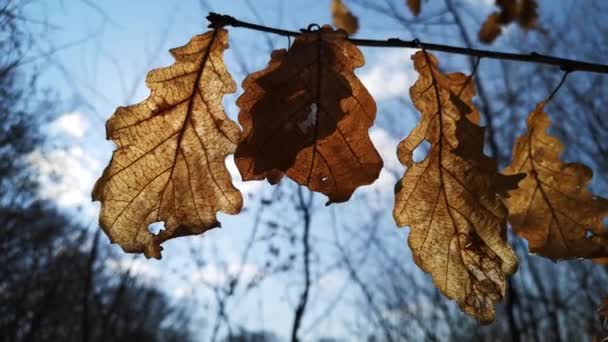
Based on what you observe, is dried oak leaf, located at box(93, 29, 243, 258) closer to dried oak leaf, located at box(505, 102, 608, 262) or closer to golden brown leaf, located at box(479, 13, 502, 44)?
dried oak leaf, located at box(505, 102, 608, 262)

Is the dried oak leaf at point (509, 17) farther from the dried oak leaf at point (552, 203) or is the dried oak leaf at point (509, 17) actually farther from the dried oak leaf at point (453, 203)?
the dried oak leaf at point (453, 203)

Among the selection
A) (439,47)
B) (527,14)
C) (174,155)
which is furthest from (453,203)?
(527,14)

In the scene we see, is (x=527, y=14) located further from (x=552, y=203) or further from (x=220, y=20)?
(x=220, y=20)

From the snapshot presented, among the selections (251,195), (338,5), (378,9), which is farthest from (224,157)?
(251,195)

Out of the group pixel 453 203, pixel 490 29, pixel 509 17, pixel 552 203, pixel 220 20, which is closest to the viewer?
pixel 220 20

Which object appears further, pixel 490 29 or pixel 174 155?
pixel 490 29

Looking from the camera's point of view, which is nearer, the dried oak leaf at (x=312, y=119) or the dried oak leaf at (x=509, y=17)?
the dried oak leaf at (x=312, y=119)

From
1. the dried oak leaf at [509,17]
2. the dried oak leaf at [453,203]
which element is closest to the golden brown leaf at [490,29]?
the dried oak leaf at [509,17]

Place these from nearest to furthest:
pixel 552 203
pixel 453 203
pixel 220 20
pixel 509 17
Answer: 1. pixel 220 20
2. pixel 453 203
3. pixel 552 203
4. pixel 509 17
